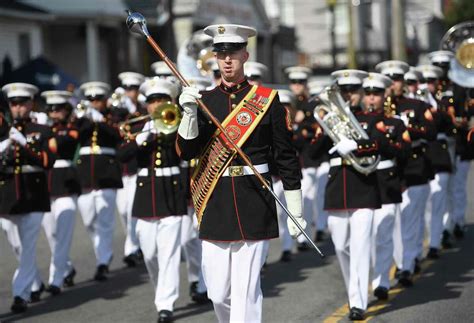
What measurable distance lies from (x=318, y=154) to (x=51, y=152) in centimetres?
262

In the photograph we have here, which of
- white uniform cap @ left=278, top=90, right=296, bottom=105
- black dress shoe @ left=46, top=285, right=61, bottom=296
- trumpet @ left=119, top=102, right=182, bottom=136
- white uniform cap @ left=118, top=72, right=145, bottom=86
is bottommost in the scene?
black dress shoe @ left=46, top=285, right=61, bottom=296

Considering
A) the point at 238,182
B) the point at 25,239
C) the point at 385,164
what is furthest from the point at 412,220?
the point at 238,182

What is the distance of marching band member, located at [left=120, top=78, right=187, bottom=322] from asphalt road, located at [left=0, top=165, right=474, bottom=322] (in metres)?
0.47

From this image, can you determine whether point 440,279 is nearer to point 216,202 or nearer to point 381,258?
point 381,258

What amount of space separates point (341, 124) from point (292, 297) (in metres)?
1.78

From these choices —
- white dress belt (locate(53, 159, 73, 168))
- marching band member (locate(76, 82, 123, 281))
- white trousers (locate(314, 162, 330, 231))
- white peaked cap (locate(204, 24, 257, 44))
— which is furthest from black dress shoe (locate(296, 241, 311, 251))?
white peaked cap (locate(204, 24, 257, 44))

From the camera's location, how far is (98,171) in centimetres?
1338

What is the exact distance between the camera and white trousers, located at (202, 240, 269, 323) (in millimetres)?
7496

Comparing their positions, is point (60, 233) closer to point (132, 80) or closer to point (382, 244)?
point (132, 80)

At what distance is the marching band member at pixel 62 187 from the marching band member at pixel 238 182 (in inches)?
183

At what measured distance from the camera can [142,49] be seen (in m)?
38.2

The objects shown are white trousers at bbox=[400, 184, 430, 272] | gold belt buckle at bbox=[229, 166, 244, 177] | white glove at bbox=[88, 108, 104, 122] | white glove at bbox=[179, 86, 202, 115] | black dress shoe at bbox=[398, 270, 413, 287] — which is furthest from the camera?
white glove at bbox=[88, 108, 104, 122]

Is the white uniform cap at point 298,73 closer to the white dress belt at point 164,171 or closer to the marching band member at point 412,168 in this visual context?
the marching band member at point 412,168

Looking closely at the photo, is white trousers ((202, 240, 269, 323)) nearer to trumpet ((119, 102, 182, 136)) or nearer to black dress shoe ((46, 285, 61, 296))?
trumpet ((119, 102, 182, 136))
